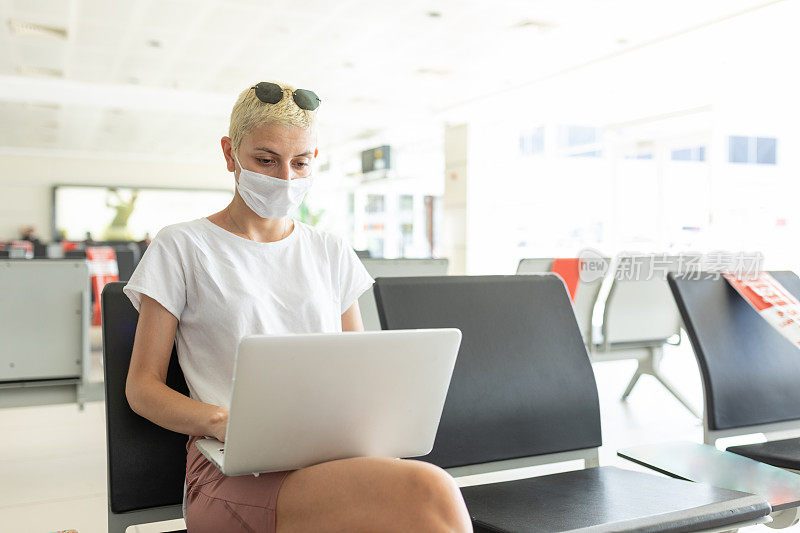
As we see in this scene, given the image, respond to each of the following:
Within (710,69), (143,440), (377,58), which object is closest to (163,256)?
(143,440)

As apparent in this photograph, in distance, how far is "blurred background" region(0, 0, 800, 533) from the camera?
4.17 meters

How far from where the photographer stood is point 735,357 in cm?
184

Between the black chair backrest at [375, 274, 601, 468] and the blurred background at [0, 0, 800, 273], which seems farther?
the blurred background at [0, 0, 800, 273]

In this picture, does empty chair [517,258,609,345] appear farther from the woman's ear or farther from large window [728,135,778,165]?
large window [728,135,778,165]

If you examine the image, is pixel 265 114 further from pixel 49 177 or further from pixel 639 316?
pixel 49 177

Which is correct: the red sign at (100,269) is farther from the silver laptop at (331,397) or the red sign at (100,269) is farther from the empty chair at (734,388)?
the silver laptop at (331,397)

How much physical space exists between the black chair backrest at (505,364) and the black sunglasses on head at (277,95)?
0.40m

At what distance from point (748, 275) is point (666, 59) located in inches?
263

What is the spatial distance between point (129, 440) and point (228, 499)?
0.90ft

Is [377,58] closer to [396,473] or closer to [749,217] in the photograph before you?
[749,217]

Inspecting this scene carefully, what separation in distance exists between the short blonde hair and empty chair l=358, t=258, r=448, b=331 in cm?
207

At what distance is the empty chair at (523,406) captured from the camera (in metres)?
1.32

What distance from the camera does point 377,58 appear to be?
335 inches

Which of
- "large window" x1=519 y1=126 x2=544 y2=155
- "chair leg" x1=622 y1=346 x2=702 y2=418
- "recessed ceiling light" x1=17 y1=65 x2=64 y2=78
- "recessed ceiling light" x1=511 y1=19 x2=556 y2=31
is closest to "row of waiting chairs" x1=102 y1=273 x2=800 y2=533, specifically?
"chair leg" x1=622 y1=346 x2=702 y2=418
